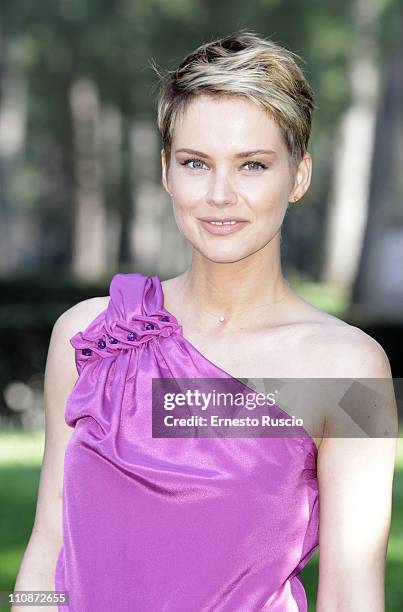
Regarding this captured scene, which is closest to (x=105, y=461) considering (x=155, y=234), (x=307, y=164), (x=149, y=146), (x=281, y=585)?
(x=281, y=585)

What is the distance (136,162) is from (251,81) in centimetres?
4331

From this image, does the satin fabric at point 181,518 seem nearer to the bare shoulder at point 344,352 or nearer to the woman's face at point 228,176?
the bare shoulder at point 344,352

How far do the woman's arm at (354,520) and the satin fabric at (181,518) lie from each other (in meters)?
0.07

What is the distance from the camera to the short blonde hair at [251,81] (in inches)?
110

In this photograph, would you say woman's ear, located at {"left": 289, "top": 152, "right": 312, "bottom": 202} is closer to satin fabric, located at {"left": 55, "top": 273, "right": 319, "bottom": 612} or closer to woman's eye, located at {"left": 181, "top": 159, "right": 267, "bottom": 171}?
woman's eye, located at {"left": 181, "top": 159, "right": 267, "bottom": 171}

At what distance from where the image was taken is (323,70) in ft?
128

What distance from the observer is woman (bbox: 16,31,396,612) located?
2664mm

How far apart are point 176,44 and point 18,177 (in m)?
18.2

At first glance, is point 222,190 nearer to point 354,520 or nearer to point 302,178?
point 302,178

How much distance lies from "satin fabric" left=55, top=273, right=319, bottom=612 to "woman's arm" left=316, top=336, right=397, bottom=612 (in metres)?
0.07

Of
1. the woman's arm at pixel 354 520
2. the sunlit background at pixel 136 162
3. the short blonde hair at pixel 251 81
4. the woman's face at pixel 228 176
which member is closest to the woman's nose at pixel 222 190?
the woman's face at pixel 228 176

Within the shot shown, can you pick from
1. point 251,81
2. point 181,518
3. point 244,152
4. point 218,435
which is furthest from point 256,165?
point 181,518

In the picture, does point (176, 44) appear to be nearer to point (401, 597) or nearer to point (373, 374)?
point (401, 597)

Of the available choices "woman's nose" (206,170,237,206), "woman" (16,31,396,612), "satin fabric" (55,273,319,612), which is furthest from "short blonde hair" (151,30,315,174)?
"satin fabric" (55,273,319,612)
